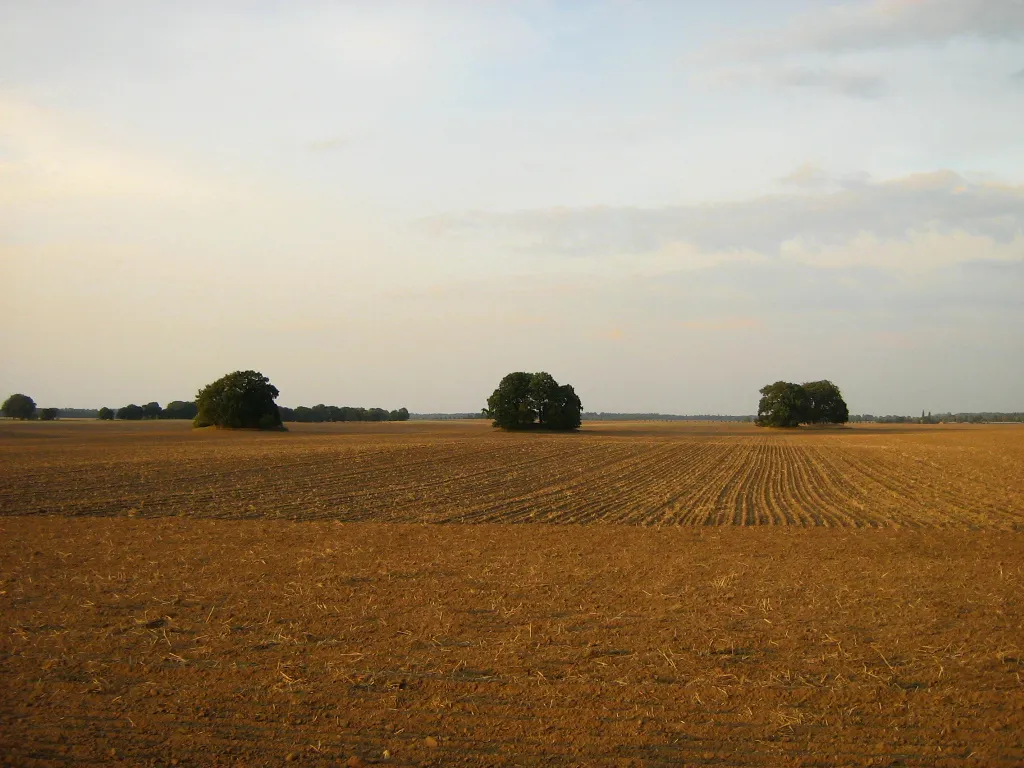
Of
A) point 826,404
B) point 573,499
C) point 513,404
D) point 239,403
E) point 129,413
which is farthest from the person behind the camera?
point 826,404

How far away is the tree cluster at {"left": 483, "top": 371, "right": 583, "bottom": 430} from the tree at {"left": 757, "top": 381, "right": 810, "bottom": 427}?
2896 cm

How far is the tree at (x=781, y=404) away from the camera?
8838cm

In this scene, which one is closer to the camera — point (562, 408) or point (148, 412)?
point (562, 408)

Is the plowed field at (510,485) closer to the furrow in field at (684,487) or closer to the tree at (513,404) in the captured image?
the furrow in field at (684,487)

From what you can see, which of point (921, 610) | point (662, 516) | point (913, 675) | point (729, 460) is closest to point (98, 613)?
point (913, 675)

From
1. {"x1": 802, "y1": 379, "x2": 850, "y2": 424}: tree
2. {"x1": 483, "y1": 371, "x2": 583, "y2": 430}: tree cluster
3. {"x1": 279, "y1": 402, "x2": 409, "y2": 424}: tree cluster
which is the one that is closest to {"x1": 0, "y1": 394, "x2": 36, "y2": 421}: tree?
{"x1": 279, "y1": 402, "x2": 409, "y2": 424}: tree cluster

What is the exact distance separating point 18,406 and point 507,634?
8654 centimetres

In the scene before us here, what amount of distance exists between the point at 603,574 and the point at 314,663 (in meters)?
5.14

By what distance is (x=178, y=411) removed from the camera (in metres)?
91.4

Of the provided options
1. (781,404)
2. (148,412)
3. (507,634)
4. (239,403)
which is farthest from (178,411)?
(507,634)

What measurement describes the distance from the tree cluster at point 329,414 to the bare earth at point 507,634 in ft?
272

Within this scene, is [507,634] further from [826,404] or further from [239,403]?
[826,404]

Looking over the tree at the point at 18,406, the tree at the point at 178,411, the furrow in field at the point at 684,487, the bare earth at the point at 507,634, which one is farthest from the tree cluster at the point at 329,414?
the bare earth at the point at 507,634

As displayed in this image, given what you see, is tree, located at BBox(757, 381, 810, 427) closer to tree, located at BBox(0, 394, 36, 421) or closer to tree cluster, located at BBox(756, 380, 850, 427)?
tree cluster, located at BBox(756, 380, 850, 427)
